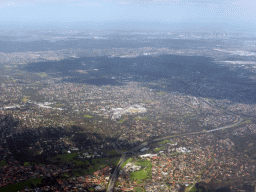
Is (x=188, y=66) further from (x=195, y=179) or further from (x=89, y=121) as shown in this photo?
(x=195, y=179)

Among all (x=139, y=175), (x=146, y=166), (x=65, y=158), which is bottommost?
(x=139, y=175)

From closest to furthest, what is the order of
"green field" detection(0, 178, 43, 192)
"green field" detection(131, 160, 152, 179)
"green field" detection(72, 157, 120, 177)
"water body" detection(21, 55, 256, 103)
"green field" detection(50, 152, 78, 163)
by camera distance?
"green field" detection(0, 178, 43, 192)
"green field" detection(72, 157, 120, 177)
"green field" detection(131, 160, 152, 179)
"green field" detection(50, 152, 78, 163)
"water body" detection(21, 55, 256, 103)

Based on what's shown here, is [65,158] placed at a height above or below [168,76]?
below

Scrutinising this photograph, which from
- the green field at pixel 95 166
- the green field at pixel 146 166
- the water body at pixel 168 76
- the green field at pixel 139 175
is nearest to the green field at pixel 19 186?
the green field at pixel 95 166

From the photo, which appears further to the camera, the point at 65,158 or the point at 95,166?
the point at 65,158

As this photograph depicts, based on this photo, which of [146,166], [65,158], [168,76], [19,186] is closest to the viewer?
[19,186]

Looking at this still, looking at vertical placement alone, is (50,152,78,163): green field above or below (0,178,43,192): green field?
below

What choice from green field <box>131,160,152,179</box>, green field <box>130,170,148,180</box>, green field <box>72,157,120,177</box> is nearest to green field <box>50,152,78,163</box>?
green field <box>72,157,120,177</box>

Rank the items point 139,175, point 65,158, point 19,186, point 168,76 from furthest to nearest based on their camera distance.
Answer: point 168,76
point 65,158
point 139,175
point 19,186

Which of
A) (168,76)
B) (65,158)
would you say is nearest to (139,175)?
(65,158)

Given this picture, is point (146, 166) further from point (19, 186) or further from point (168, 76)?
point (168, 76)

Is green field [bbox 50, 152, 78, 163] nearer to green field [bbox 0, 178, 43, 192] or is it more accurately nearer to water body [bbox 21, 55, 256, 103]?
green field [bbox 0, 178, 43, 192]

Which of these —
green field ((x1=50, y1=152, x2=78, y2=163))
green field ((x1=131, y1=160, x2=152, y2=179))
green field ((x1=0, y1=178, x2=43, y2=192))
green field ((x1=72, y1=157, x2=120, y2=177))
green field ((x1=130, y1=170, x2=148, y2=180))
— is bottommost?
green field ((x1=130, y1=170, x2=148, y2=180))

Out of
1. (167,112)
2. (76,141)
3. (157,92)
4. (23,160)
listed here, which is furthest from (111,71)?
(23,160)
